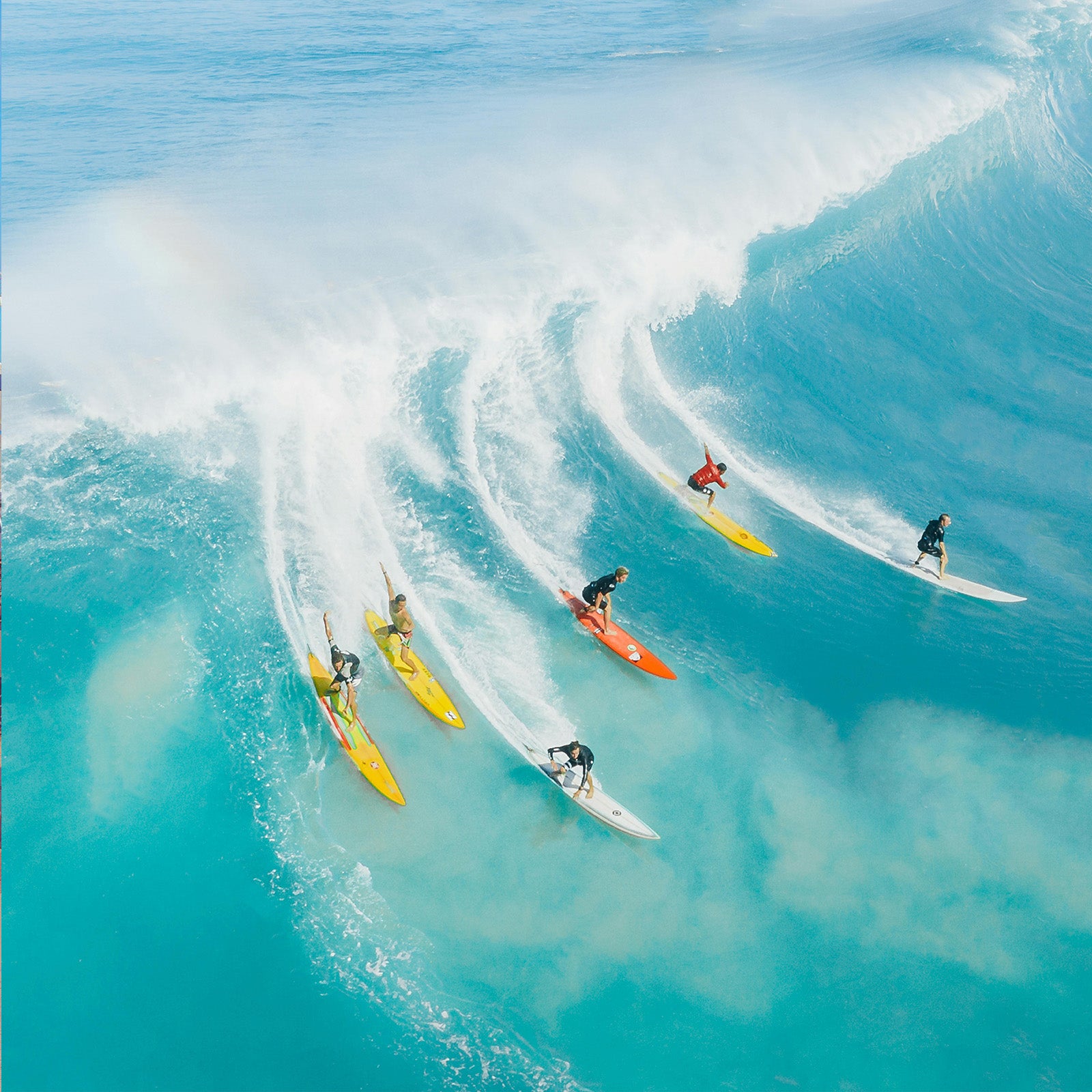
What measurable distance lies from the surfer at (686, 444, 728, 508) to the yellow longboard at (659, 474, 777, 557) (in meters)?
0.27

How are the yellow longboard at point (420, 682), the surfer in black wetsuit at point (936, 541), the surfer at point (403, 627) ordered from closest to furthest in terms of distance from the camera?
the surfer at point (403, 627)
the yellow longboard at point (420, 682)
the surfer in black wetsuit at point (936, 541)

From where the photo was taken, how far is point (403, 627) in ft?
68.8

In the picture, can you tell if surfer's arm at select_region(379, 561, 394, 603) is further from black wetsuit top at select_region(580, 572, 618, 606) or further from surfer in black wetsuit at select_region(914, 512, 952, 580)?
surfer in black wetsuit at select_region(914, 512, 952, 580)

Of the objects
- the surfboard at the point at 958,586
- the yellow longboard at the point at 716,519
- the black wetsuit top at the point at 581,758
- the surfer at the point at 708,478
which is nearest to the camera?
the black wetsuit top at the point at 581,758

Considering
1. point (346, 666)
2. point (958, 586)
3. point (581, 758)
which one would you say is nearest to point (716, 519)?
point (958, 586)

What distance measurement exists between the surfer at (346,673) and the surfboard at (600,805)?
5.05 meters

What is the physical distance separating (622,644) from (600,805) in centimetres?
485

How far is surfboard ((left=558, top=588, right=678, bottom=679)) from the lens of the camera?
22641 mm

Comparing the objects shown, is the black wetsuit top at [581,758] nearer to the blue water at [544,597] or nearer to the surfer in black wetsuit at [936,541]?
the blue water at [544,597]

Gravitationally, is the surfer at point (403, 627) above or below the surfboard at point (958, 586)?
below

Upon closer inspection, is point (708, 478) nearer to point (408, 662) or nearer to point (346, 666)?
point (408, 662)

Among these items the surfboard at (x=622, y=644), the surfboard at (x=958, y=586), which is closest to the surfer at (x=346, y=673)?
the surfboard at (x=622, y=644)

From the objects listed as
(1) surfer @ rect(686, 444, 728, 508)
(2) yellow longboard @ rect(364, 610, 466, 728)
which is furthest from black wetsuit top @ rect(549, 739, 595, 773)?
(1) surfer @ rect(686, 444, 728, 508)

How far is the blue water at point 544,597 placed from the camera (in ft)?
55.8
